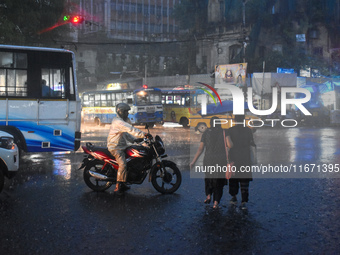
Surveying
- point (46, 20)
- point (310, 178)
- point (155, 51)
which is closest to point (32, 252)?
point (310, 178)

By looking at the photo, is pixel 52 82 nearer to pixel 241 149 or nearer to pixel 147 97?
pixel 241 149

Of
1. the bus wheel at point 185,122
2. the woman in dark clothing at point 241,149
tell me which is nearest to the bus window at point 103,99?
the bus wheel at point 185,122

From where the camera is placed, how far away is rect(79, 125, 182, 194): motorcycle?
8.20m

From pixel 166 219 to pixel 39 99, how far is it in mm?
7199

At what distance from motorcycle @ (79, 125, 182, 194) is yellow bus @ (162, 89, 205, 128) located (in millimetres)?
22970

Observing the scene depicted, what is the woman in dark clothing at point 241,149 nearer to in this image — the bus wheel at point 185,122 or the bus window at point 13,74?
the bus window at point 13,74

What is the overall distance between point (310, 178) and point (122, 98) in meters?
23.7

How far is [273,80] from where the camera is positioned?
132 ft

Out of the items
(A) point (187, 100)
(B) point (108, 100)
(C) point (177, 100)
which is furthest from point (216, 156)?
(B) point (108, 100)

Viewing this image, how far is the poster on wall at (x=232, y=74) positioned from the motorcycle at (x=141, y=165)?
34729 mm

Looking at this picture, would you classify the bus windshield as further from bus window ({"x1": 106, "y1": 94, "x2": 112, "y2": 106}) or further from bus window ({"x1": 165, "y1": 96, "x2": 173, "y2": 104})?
bus window ({"x1": 106, "y1": 94, "x2": 112, "y2": 106})

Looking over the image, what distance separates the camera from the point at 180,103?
109ft

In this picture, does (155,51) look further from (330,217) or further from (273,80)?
(330,217)

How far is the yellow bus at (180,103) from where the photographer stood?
32406mm
